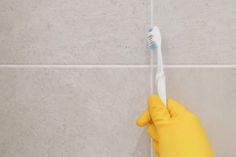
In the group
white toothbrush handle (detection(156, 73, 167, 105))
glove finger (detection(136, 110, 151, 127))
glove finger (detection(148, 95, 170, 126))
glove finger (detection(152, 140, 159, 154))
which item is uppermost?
white toothbrush handle (detection(156, 73, 167, 105))

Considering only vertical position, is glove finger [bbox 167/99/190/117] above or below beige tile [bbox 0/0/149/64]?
below

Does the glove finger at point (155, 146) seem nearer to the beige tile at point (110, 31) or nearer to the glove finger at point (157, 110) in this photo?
the glove finger at point (157, 110)

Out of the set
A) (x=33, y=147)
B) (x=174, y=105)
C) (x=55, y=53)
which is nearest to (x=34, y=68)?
(x=55, y=53)

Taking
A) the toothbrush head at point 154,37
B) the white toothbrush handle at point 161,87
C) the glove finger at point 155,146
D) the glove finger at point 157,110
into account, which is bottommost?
the glove finger at point 155,146

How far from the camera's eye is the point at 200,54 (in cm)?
48

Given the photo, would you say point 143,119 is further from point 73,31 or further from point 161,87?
point 73,31

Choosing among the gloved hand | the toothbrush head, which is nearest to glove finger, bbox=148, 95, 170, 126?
the gloved hand

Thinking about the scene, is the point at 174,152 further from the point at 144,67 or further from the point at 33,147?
the point at 33,147

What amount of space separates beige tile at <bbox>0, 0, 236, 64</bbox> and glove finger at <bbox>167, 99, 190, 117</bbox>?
0.09m

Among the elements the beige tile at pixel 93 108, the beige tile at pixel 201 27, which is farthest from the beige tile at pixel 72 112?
the beige tile at pixel 201 27

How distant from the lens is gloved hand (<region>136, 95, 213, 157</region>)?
412 millimetres

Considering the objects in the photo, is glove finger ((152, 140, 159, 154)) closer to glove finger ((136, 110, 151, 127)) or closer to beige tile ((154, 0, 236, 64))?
glove finger ((136, 110, 151, 127))

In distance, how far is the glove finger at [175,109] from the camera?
0.44 m

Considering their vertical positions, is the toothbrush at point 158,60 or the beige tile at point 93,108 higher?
the toothbrush at point 158,60
